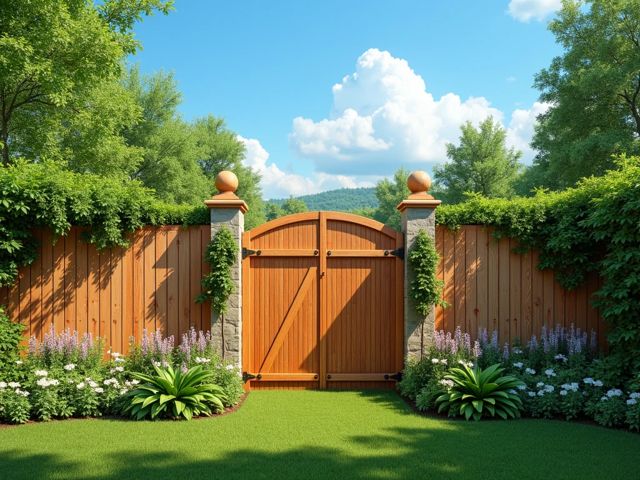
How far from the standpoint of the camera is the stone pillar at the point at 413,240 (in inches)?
242

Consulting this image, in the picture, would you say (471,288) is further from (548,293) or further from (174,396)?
(174,396)

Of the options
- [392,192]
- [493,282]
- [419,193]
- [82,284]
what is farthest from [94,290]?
[392,192]

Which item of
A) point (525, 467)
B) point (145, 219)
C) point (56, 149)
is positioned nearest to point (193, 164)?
point (56, 149)

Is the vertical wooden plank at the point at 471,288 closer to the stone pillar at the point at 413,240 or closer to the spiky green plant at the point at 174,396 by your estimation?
the stone pillar at the point at 413,240

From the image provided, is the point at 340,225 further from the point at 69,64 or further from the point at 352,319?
the point at 69,64

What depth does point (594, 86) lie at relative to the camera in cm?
1602

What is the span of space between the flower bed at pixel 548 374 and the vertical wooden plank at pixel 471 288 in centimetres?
20

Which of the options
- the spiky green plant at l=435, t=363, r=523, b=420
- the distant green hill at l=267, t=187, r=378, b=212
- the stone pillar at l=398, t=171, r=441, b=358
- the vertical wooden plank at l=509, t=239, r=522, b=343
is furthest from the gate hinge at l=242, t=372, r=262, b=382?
the distant green hill at l=267, t=187, r=378, b=212

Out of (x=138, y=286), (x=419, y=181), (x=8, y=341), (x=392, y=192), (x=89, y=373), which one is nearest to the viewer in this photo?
(x=89, y=373)

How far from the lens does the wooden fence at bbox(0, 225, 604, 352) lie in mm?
6039

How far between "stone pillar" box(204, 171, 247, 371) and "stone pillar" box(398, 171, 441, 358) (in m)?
2.06

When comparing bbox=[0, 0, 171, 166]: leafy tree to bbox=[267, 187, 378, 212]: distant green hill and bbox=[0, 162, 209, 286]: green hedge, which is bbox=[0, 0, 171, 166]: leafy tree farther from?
bbox=[267, 187, 378, 212]: distant green hill

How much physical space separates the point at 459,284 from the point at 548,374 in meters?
1.46

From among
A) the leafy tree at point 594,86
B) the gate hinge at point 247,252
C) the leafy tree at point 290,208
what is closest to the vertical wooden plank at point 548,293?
the gate hinge at point 247,252
